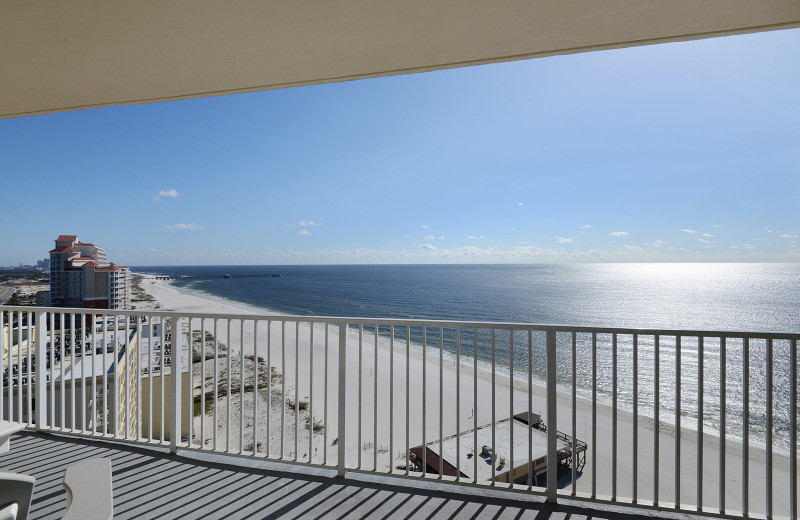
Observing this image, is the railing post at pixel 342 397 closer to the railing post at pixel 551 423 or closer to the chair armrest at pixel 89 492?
the railing post at pixel 551 423

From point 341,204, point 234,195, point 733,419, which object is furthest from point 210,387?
point 341,204

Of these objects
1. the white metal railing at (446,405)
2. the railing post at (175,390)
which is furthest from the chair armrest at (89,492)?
the railing post at (175,390)

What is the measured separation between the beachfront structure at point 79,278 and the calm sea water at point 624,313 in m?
7.41

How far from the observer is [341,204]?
43.3 m

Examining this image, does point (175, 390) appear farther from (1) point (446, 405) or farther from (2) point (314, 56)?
(1) point (446, 405)

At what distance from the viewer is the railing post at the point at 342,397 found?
7.29 feet

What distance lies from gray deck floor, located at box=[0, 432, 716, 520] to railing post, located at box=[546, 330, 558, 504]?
87mm

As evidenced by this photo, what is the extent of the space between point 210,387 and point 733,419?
16812mm

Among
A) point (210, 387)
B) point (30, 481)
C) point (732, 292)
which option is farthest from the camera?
point (732, 292)

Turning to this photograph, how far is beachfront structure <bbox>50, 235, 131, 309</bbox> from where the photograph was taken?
22.0 ft

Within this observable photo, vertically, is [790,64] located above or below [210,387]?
above

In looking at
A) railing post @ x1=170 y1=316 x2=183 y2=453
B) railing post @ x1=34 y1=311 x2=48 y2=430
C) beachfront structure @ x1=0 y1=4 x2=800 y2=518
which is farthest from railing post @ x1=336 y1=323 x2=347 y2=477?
railing post @ x1=34 y1=311 x2=48 y2=430

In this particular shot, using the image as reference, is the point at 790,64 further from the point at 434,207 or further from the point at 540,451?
the point at 434,207

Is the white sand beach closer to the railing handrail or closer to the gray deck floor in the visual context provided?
the railing handrail
